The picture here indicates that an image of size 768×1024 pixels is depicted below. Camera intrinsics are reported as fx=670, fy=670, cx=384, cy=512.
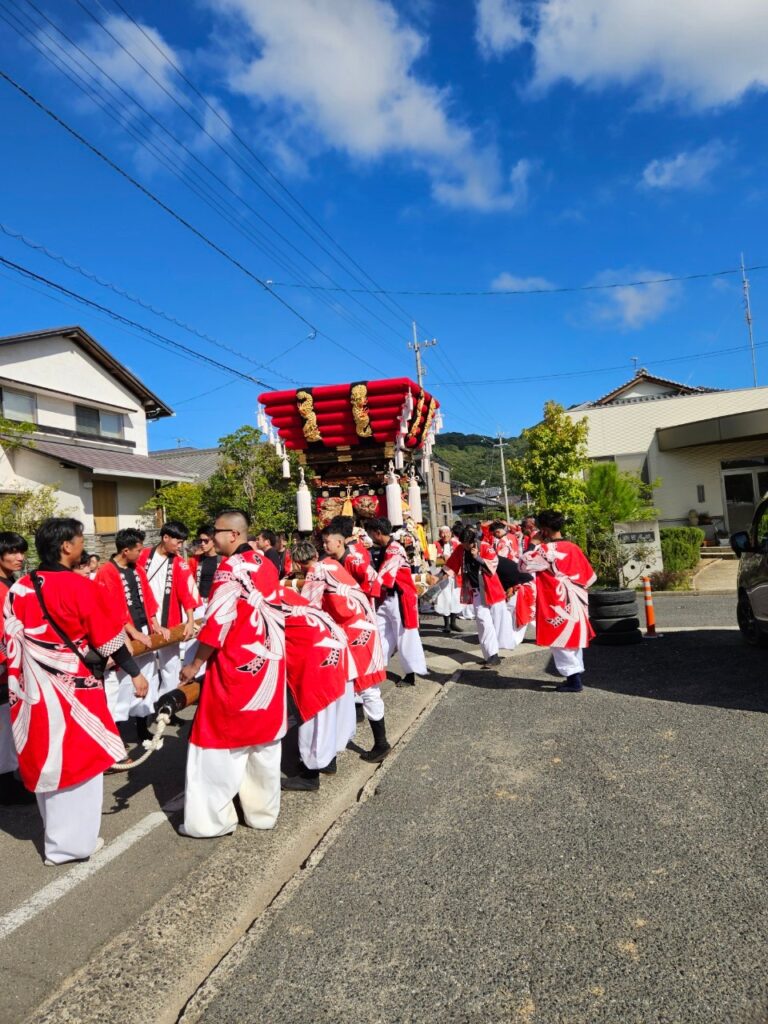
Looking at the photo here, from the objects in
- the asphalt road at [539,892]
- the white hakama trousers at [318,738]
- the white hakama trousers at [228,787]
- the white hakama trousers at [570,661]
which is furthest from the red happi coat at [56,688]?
the white hakama trousers at [570,661]

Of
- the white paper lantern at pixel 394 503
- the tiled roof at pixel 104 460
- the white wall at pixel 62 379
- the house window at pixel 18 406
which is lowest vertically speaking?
the white paper lantern at pixel 394 503

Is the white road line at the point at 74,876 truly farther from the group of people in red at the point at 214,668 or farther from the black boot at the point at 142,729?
the black boot at the point at 142,729

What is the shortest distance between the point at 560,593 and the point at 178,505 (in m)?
17.1

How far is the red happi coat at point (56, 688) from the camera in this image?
3.47m

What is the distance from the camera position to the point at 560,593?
6.46m

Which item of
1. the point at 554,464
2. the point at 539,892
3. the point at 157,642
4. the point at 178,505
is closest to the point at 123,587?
the point at 157,642

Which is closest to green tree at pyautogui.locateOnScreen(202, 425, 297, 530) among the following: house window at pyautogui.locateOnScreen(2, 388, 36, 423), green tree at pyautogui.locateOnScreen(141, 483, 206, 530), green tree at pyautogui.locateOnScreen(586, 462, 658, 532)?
green tree at pyautogui.locateOnScreen(141, 483, 206, 530)

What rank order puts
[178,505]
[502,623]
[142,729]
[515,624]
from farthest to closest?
[178,505]
[515,624]
[502,623]
[142,729]

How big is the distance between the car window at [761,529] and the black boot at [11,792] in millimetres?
6735

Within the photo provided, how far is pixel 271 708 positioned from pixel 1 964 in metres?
1.59

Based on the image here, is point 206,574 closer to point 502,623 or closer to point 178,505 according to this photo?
point 502,623

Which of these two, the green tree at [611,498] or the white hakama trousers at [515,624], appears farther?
the green tree at [611,498]

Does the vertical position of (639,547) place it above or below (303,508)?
below

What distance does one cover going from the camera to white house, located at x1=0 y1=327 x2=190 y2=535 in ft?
60.0
